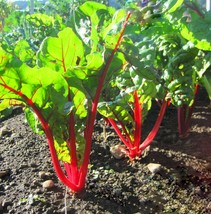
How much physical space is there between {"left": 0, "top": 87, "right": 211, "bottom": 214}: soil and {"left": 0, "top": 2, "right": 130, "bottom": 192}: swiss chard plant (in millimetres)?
138

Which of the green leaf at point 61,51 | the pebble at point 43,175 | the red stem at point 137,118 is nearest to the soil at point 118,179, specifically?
the pebble at point 43,175

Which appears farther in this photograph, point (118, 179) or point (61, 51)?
point (118, 179)

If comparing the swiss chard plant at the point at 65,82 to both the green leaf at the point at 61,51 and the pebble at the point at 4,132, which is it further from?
the pebble at the point at 4,132

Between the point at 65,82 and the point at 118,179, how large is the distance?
0.66 m

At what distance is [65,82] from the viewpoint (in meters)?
1.44

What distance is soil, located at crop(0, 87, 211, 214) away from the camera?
1.63 metres

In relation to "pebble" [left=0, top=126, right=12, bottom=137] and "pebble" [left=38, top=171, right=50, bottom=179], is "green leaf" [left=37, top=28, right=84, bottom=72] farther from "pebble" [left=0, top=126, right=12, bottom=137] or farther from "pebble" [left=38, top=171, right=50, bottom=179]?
"pebble" [left=0, top=126, right=12, bottom=137]

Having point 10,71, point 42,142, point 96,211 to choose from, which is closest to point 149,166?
point 96,211

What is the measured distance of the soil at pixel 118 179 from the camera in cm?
163

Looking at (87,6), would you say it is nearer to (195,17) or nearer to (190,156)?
(195,17)

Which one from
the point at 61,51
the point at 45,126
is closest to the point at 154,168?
the point at 45,126

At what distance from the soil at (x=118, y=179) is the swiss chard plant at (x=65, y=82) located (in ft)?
0.45

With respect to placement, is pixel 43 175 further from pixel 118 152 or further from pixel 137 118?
pixel 137 118

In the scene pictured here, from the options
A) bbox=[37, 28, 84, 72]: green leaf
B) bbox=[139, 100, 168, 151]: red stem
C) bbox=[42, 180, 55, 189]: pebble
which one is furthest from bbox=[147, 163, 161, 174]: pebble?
bbox=[37, 28, 84, 72]: green leaf
